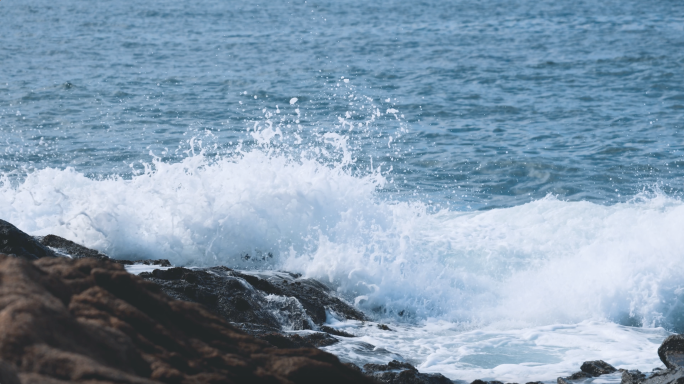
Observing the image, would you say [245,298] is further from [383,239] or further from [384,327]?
[383,239]

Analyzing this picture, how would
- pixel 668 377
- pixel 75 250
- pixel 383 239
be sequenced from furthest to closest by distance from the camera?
pixel 383 239 → pixel 75 250 → pixel 668 377

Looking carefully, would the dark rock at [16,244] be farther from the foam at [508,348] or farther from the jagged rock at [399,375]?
the jagged rock at [399,375]

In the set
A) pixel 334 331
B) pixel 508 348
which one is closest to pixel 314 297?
pixel 334 331

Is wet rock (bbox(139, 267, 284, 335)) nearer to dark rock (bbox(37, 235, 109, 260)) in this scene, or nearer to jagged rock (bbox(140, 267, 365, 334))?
jagged rock (bbox(140, 267, 365, 334))

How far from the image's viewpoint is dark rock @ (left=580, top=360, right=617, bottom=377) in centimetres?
560

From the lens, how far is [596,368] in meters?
5.64

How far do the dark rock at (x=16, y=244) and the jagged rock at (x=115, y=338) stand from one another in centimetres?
310

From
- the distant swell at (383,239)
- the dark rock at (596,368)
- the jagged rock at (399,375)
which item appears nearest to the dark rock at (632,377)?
the dark rock at (596,368)

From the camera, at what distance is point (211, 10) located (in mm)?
34750

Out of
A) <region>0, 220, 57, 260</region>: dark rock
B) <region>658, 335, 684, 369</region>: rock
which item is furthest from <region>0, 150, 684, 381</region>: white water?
<region>0, 220, 57, 260</region>: dark rock

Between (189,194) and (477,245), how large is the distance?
156 inches

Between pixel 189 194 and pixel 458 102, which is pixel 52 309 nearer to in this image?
pixel 189 194

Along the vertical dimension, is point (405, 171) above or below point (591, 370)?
above

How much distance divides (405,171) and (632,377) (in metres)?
7.70
